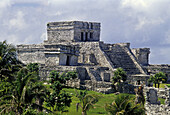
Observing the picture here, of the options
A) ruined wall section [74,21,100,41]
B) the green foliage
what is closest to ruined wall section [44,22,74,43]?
ruined wall section [74,21,100,41]

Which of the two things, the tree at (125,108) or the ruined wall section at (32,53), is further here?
the ruined wall section at (32,53)

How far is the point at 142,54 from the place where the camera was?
4919 cm

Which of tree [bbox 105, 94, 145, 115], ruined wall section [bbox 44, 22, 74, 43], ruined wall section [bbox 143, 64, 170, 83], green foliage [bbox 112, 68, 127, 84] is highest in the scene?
ruined wall section [bbox 44, 22, 74, 43]

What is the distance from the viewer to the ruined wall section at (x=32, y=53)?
148 ft

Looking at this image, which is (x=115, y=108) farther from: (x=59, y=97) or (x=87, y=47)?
(x=87, y=47)

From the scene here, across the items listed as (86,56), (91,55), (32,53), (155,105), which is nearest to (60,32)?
(32,53)

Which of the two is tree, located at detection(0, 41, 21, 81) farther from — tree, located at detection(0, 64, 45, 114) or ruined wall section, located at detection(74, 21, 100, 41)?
ruined wall section, located at detection(74, 21, 100, 41)

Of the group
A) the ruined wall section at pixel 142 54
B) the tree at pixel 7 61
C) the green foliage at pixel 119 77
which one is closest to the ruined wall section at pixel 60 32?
the ruined wall section at pixel 142 54

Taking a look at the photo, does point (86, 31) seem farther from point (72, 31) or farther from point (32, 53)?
point (32, 53)

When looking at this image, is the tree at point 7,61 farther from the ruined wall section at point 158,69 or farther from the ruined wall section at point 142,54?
the ruined wall section at point 142,54

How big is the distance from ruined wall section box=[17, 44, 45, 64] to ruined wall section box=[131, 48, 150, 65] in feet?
42.8

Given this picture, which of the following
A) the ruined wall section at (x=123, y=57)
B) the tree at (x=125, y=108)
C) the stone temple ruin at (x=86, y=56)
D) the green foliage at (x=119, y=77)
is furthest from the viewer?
the ruined wall section at (x=123, y=57)

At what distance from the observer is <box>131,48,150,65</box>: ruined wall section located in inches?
1914

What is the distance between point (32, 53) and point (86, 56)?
7.37m
